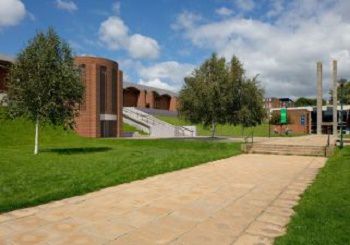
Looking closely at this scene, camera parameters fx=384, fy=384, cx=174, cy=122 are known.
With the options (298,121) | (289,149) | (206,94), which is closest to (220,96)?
(206,94)

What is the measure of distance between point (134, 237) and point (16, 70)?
18.1m

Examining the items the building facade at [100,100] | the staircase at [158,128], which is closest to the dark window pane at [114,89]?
the building facade at [100,100]

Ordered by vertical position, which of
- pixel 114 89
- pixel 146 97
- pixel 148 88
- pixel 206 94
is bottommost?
pixel 206 94

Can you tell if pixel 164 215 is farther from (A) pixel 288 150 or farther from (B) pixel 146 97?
(B) pixel 146 97

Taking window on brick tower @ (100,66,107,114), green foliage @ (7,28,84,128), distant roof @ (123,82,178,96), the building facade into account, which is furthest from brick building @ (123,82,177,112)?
green foliage @ (7,28,84,128)

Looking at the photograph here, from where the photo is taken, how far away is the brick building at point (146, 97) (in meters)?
73.5

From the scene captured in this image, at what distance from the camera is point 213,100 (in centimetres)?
3127

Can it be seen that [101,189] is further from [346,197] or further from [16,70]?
[16,70]

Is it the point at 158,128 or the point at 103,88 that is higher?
the point at 103,88

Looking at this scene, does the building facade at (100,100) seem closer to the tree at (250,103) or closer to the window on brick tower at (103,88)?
the window on brick tower at (103,88)

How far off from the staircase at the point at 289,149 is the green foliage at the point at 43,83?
11233 millimetres

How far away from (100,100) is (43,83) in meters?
22.7

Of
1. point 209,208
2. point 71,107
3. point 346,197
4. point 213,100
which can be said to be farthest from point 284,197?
point 213,100

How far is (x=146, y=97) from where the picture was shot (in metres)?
79.1
